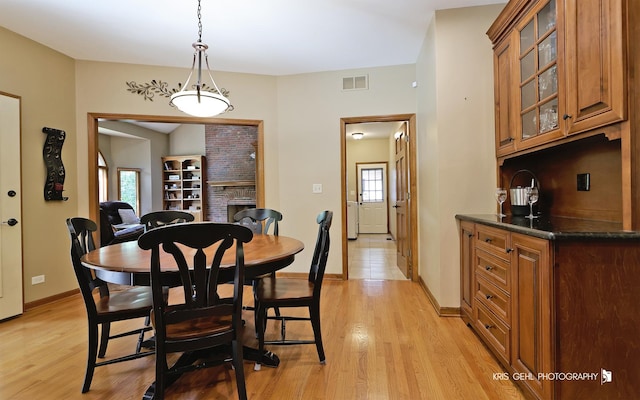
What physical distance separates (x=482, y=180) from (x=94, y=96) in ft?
Result: 14.1

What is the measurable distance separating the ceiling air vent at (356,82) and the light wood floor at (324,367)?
2.72 metres

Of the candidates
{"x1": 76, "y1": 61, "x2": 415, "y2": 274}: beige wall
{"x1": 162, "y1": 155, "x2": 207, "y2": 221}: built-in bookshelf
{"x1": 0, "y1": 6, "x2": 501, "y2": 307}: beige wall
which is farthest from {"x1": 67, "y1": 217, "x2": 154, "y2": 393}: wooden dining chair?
{"x1": 162, "y1": 155, "x2": 207, "y2": 221}: built-in bookshelf

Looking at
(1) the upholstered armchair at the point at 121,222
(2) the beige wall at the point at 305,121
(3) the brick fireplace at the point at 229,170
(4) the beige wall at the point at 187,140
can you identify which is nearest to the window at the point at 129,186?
(4) the beige wall at the point at 187,140

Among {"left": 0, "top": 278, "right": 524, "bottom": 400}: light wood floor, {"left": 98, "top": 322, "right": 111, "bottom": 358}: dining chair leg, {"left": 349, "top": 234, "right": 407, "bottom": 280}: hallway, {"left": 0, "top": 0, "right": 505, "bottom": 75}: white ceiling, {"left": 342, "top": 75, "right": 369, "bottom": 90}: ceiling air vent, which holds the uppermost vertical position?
{"left": 0, "top": 0, "right": 505, "bottom": 75}: white ceiling

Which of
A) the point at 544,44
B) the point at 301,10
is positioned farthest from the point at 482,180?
the point at 301,10

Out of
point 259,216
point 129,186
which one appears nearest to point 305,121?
point 259,216

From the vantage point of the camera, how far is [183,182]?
27.0 feet

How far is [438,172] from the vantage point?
2.69m

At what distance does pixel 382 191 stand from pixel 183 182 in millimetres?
5507

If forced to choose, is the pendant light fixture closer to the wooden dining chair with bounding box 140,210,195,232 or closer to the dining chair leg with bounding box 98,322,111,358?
the wooden dining chair with bounding box 140,210,195,232

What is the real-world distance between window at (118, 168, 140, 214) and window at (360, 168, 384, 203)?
617 cm

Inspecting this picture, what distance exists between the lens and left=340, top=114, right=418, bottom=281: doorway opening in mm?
3811

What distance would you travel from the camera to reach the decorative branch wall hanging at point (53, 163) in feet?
10.4

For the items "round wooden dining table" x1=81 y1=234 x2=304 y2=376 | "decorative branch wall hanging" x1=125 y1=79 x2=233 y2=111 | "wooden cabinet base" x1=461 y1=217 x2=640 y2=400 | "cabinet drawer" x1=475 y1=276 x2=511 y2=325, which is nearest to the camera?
"wooden cabinet base" x1=461 y1=217 x2=640 y2=400
